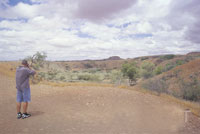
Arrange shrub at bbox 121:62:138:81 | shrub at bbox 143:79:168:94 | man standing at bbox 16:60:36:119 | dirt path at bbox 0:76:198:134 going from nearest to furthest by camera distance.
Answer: dirt path at bbox 0:76:198:134 < man standing at bbox 16:60:36:119 < shrub at bbox 143:79:168:94 < shrub at bbox 121:62:138:81

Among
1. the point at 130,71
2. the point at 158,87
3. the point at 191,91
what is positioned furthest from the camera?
the point at 130,71

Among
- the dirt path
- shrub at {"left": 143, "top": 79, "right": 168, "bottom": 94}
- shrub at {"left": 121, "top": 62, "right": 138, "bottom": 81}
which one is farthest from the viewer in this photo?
shrub at {"left": 121, "top": 62, "right": 138, "bottom": 81}

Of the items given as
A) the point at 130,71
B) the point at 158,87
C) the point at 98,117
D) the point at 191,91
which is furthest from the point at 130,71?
the point at 98,117

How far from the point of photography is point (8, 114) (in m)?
5.29

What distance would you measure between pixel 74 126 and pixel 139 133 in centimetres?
184

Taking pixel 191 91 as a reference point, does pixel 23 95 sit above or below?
above

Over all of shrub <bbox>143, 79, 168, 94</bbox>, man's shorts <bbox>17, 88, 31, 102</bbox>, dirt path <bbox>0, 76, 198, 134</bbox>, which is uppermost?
man's shorts <bbox>17, 88, 31, 102</bbox>

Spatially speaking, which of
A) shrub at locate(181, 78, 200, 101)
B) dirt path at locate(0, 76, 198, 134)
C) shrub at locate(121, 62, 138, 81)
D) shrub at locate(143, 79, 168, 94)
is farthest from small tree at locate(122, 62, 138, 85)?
dirt path at locate(0, 76, 198, 134)

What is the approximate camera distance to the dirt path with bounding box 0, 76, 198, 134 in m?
4.29

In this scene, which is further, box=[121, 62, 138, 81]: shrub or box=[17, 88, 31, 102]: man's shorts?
box=[121, 62, 138, 81]: shrub

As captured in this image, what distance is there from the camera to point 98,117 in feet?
17.6

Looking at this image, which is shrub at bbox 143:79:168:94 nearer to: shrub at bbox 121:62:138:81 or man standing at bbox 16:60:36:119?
man standing at bbox 16:60:36:119

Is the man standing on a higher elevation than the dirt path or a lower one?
higher

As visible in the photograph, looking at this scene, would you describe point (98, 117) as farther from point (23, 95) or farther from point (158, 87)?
point (158, 87)
